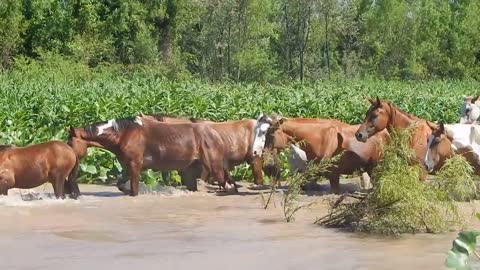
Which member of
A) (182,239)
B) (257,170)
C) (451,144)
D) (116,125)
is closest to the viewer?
(182,239)

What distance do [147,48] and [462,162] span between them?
130ft

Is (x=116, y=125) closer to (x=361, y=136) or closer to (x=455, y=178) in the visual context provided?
(x=361, y=136)

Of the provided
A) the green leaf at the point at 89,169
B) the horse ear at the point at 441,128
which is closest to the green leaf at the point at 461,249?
the horse ear at the point at 441,128

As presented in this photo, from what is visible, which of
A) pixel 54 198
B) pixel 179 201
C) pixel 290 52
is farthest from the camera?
pixel 290 52

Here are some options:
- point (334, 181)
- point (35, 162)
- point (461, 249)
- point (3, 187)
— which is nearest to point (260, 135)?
point (334, 181)

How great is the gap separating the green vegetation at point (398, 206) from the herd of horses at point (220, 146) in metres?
1.63

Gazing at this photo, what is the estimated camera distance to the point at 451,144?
1377 centimetres

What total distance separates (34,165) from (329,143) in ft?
15.5

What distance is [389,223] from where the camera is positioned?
434 inches

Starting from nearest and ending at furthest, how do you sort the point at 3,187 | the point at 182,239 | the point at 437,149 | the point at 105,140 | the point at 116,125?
the point at 182,239 < the point at 3,187 < the point at 437,149 < the point at 105,140 < the point at 116,125

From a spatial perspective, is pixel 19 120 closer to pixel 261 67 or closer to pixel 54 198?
pixel 54 198

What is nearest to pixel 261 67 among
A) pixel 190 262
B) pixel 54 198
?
pixel 54 198

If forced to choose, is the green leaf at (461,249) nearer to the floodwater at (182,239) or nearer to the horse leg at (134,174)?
the floodwater at (182,239)

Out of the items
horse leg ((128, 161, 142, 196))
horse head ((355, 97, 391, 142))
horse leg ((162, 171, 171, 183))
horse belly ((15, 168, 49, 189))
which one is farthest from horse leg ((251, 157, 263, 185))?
horse belly ((15, 168, 49, 189))
